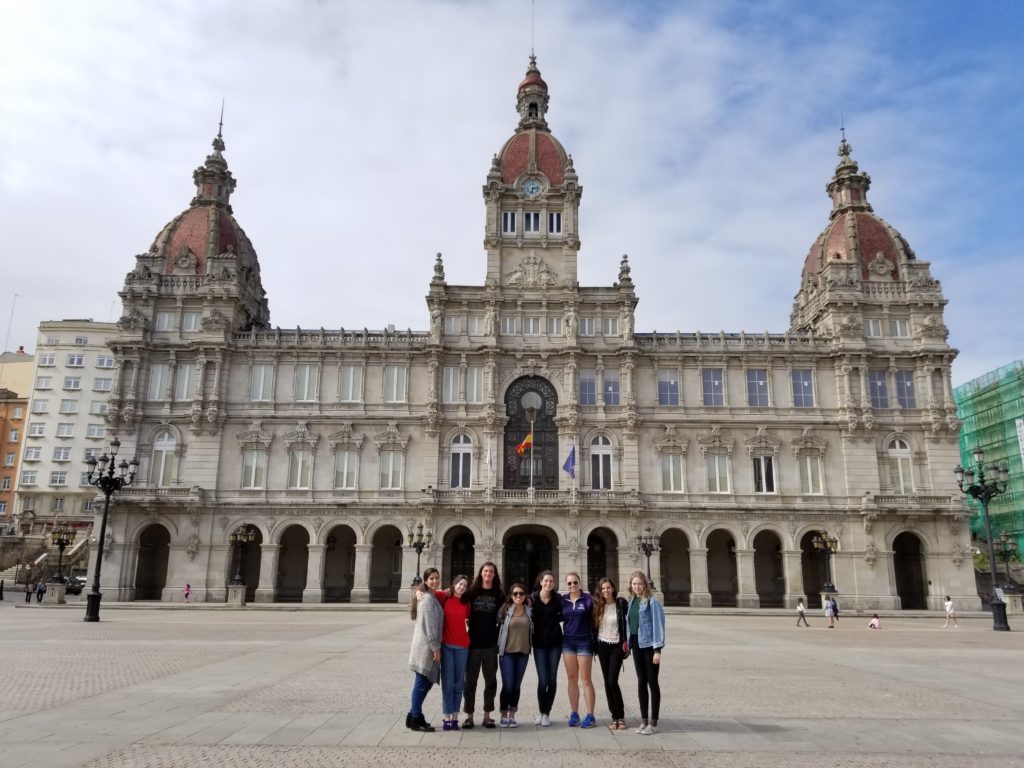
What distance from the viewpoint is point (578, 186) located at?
59125mm

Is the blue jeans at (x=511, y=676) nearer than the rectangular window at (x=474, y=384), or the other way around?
the blue jeans at (x=511, y=676)

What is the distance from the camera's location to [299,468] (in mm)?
53688

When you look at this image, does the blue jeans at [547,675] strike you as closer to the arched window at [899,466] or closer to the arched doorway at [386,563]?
the arched doorway at [386,563]

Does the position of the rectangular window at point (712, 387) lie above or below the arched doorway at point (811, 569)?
above

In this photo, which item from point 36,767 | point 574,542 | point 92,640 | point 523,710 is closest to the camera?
point 36,767

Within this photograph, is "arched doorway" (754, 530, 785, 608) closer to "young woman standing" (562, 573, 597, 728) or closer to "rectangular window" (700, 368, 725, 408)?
"rectangular window" (700, 368, 725, 408)

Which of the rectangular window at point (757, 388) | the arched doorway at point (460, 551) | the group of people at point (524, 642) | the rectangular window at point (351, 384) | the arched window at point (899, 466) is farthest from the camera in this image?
the rectangular window at point (757, 388)

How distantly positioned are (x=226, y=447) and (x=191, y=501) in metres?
4.45

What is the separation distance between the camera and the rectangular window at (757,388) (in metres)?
55.3

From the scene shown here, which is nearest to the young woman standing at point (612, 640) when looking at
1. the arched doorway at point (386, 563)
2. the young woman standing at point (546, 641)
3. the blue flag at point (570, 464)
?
the young woman standing at point (546, 641)

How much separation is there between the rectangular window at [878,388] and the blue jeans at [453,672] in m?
51.0

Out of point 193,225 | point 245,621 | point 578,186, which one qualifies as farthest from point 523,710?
point 193,225

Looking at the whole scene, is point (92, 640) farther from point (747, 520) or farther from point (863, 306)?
point (863, 306)

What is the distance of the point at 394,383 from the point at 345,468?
7065mm
